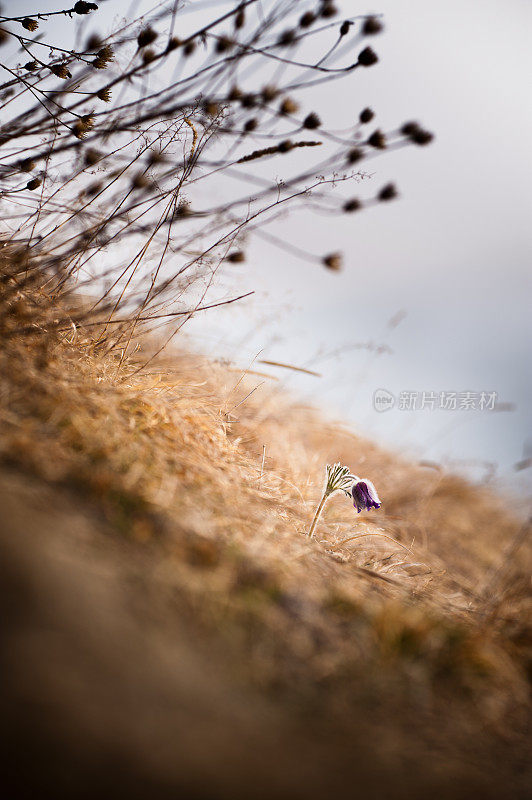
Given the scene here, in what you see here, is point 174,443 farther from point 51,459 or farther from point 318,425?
point 318,425

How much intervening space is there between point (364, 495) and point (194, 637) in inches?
44.7

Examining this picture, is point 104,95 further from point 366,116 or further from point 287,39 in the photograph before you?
Result: point 366,116

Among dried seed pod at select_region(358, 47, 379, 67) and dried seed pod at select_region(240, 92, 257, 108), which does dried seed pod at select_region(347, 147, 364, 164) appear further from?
dried seed pod at select_region(240, 92, 257, 108)

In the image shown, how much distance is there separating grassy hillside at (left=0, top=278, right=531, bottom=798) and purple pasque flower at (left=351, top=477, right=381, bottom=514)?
0.22 meters

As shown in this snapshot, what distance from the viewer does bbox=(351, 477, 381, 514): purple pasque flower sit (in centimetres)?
163

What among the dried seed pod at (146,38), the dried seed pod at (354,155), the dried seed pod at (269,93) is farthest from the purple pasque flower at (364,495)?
the dried seed pod at (146,38)

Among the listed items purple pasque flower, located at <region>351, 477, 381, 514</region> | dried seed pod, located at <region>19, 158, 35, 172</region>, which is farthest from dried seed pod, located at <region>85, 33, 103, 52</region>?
purple pasque flower, located at <region>351, 477, 381, 514</region>

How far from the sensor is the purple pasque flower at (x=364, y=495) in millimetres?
1632

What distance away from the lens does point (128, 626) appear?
60 centimetres

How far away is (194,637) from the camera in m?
0.65

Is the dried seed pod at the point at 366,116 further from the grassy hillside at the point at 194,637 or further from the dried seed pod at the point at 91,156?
the grassy hillside at the point at 194,637

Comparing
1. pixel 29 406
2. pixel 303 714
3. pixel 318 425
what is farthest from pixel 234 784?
pixel 318 425

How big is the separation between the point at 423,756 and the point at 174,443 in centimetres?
102

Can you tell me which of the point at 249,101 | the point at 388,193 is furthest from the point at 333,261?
the point at 249,101
